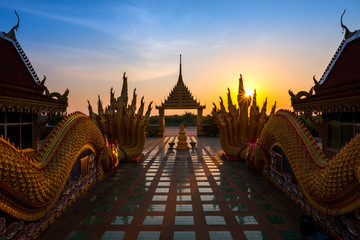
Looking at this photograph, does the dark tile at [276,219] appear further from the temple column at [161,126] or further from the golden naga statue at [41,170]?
the temple column at [161,126]

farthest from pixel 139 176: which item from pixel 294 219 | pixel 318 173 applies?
pixel 318 173

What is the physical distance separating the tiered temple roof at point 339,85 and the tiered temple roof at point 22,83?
8885mm

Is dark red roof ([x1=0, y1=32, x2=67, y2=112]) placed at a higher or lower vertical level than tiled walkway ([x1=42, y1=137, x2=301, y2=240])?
→ higher

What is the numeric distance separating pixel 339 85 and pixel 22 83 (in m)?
11.8

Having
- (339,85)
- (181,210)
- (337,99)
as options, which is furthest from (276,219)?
(339,85)

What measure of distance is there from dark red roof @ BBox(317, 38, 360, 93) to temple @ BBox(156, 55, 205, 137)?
1661 cm

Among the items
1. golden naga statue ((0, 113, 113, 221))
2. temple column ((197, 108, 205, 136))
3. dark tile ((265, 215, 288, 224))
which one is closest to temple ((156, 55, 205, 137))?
temple column ((197, 108, 205, 136))

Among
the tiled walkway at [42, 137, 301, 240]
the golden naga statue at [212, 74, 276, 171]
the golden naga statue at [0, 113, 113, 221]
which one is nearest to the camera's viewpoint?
the golden naga statue at [0, 113, 113, 221]

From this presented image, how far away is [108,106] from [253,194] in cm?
781

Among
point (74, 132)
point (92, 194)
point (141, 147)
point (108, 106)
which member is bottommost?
point (92, 194)

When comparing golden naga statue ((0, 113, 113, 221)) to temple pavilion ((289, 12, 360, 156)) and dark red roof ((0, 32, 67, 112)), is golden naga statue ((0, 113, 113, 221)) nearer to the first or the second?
dark red roof ((0, 32, 67, 112))

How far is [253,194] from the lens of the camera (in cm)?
628

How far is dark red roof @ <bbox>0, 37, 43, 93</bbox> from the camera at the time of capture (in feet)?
25.8

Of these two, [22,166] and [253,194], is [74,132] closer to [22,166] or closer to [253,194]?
[22,166]
